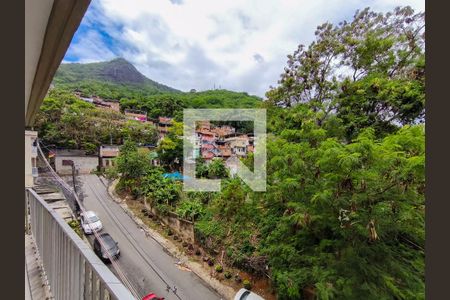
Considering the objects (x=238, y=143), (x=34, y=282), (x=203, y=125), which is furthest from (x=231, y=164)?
(x=34, y=282)

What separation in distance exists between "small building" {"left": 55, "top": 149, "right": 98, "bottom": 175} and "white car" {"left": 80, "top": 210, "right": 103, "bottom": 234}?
12.7ft

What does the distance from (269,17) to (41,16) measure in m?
5.79

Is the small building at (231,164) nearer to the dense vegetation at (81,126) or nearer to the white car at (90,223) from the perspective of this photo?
the white car at (90,223)

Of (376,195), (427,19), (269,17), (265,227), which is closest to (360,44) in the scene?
(269,17)

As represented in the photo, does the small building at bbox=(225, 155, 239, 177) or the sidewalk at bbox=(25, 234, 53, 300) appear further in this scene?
the small building at bbox=(225, 155, 239, 177)

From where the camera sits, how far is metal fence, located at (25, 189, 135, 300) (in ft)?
1.58

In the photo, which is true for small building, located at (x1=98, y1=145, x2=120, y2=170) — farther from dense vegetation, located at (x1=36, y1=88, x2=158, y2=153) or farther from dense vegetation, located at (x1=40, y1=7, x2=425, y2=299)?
dense vegetation, located at (x1=40, y1=7, x2=425, y2=299)

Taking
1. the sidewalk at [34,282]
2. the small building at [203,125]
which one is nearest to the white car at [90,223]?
the small building at [203,125]

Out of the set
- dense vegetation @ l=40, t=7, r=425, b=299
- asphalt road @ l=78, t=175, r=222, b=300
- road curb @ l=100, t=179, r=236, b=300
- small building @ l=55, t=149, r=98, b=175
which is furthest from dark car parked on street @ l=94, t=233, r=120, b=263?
small building @ l=55, t=149, r=98, b=175

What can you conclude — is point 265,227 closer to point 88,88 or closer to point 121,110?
point 121,110

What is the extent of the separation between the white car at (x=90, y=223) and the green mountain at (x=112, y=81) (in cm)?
778

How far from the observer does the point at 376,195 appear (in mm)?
2439

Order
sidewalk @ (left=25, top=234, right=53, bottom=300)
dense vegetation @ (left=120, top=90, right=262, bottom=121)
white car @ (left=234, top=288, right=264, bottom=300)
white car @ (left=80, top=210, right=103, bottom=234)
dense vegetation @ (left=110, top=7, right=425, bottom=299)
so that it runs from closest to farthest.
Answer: sidewalk @ (left=25, top=234, right=53, bottom=300) → dense vegetation @ (left=110, top=7, right=425, bottom=299) → white car @ (left=234, top=288, right=264, bottom=300) → white car @ (left=80, top=210, right=103, bottom=234) → dense vegetation @ (left=120, top=90, right=262, bottom=121)

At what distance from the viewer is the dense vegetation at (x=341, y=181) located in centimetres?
240
